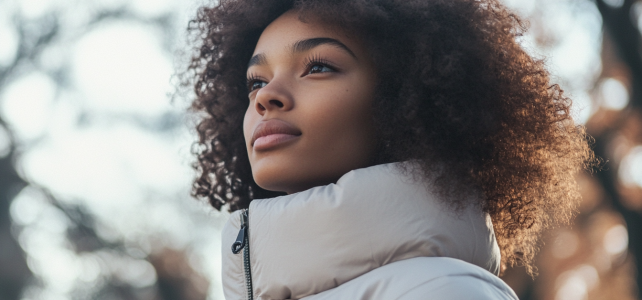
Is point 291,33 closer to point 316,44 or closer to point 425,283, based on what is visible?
point 316,44

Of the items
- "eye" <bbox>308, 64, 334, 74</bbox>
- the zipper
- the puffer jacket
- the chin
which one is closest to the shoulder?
the puffer jacket

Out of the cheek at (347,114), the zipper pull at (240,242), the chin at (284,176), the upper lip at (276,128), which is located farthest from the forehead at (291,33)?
the zipper pull at (240,242)

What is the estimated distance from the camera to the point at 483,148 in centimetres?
153

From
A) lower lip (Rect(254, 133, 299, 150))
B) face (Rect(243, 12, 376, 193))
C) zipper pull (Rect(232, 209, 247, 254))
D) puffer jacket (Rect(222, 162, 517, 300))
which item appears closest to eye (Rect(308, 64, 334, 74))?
face (Rect(243, 12, 376, 193))

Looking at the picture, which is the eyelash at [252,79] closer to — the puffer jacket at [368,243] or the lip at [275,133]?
the lip at [275,133]

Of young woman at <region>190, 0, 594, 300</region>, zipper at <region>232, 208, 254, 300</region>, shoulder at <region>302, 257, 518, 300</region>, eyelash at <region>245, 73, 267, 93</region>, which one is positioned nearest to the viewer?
shoulder at <region>302, 257, 518, 300</region>

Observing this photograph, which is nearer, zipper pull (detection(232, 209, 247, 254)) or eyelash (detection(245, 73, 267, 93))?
zipper pull (detection(232, 209, 247, 254))

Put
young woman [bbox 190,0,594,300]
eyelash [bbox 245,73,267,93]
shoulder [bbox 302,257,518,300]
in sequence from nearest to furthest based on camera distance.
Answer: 1. shoulder [bbox 302,257,518,300]
2. young woman [bbox 190,0,594,300]
3. eyelash [bbox 245,73,267,93]

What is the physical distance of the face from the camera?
153 centimetres

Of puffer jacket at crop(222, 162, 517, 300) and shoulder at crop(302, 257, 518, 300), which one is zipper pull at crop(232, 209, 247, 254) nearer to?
puffer jacket at crop(222, 162, 517, 300)

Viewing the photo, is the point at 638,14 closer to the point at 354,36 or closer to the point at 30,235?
the point at 354,36

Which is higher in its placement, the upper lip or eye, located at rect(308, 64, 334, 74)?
eye, located at rect(308, 64, 334, 74)

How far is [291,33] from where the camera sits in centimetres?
170

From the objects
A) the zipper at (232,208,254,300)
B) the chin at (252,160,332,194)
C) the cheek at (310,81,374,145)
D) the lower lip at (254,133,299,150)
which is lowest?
the zipper at (232,208,254,300)
